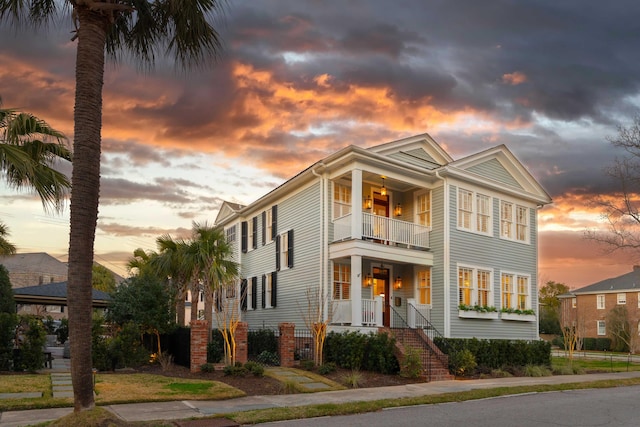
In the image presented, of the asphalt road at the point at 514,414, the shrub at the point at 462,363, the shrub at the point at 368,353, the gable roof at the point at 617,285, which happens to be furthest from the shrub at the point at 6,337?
the gable roof at the point at 617,285

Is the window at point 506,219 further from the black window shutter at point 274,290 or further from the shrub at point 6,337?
the shrub at point 6,337

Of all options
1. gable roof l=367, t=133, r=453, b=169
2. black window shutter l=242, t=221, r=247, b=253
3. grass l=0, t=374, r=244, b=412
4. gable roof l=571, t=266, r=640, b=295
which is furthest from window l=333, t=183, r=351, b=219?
gable roof l=571, t=266, r=640, b=295

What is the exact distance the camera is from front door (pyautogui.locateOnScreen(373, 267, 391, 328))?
77.5 ft

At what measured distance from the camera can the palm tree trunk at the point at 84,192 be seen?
911 cm

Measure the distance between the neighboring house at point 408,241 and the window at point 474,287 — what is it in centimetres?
4

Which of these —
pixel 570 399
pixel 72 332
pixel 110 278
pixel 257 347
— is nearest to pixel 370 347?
pixel 257 347

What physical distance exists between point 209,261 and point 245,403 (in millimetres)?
11269

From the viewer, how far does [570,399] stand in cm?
1469

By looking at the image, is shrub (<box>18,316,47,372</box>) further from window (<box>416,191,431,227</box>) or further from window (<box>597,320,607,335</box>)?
window (<box>597,320,607,335</box>)

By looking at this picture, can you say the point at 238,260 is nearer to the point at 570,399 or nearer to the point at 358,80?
the point at 358,80

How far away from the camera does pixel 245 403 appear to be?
42.3ft

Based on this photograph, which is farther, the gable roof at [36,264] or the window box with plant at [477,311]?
the gable roof at [36,264]

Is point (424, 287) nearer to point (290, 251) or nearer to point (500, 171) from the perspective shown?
point (290, 251)

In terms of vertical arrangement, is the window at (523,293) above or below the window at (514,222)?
→ below
